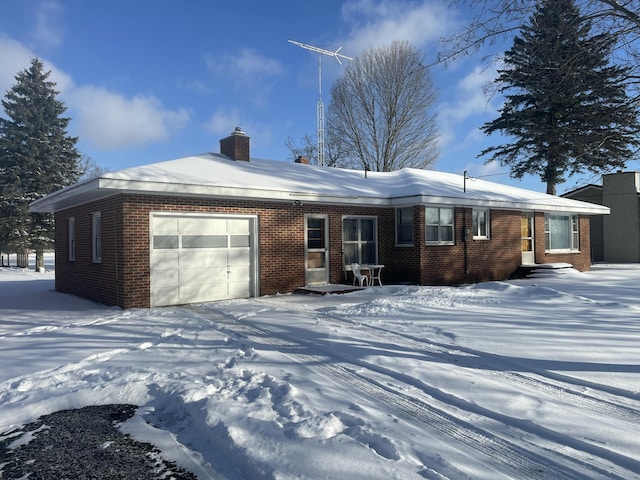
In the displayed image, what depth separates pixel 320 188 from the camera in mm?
14414

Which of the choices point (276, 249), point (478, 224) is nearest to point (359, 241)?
point (276, 249)

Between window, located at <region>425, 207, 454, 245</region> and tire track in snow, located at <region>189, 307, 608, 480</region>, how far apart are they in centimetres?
953

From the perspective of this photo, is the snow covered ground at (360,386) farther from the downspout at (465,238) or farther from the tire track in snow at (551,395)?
the downspout at (465,238)

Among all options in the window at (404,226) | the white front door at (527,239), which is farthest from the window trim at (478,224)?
the window at (404,226)

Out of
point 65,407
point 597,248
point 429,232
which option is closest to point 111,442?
point 65,407

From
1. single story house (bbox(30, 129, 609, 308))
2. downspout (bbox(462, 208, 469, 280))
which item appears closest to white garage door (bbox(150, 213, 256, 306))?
single story house (bbox(30, 129, 609, 308))

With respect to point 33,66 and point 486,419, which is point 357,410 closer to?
point 486,419

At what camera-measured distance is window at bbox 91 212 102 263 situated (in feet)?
42.2

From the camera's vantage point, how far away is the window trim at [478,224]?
663 inches

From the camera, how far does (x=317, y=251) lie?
1448cm

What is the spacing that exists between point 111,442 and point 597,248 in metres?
31.9

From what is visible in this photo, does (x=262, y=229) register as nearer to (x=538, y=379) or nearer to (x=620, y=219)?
(x=538, y=379)

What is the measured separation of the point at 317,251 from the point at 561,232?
12.6m

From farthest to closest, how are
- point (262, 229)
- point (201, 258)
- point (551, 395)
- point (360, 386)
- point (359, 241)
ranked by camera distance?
point (359, 241) < point (262, 229) < point (201, 258) < point (360, 386) < point (551, 395)
